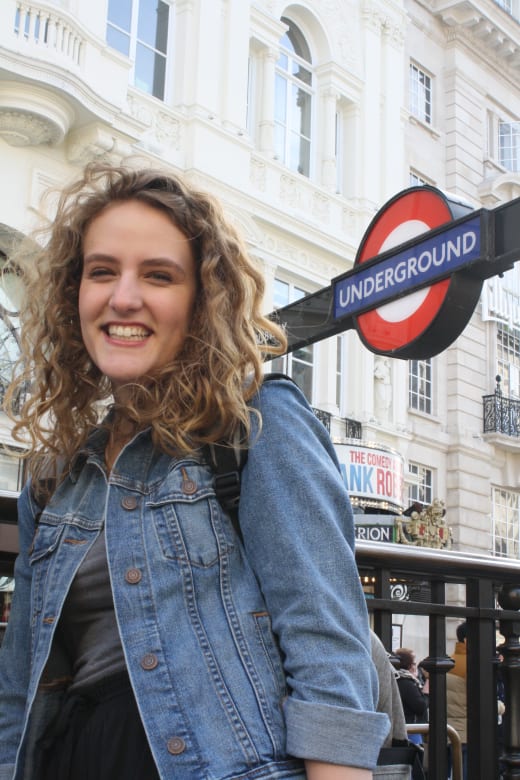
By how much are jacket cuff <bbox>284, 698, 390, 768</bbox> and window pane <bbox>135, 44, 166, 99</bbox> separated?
47.7ft

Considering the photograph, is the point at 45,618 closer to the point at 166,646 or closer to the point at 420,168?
the point at 166,646

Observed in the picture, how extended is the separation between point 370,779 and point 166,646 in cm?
36

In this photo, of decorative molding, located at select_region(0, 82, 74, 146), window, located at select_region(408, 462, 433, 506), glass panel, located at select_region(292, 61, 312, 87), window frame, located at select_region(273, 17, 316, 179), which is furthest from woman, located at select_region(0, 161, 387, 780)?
window, located at select_region(408, 462, 433, 506)

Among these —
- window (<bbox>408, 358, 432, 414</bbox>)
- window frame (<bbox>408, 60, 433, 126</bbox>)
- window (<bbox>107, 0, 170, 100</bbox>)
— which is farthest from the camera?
window frame (<bbox>408, 60, 433, 126</bbox>)

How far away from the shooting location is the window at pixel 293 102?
58.9ft

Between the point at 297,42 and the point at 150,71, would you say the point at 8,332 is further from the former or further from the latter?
the point at 297,42

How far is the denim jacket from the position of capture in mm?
1480

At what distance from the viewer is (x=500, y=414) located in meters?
22.5

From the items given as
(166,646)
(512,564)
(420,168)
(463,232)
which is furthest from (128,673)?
(420,168)

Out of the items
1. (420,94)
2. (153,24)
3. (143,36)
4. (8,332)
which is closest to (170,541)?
(8,332)

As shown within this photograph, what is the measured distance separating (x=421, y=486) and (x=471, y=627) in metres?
17.8

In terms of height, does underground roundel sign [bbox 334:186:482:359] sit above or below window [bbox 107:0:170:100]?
below

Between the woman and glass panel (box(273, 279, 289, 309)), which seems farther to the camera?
glass panel (box(273, 279, 289, 309))

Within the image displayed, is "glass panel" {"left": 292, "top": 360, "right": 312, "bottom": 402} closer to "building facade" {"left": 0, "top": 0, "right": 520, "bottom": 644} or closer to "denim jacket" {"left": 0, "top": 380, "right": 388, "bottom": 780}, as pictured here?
"building facade" {"left": 0, "top": 0, "right": 520, "bottom": 644}
